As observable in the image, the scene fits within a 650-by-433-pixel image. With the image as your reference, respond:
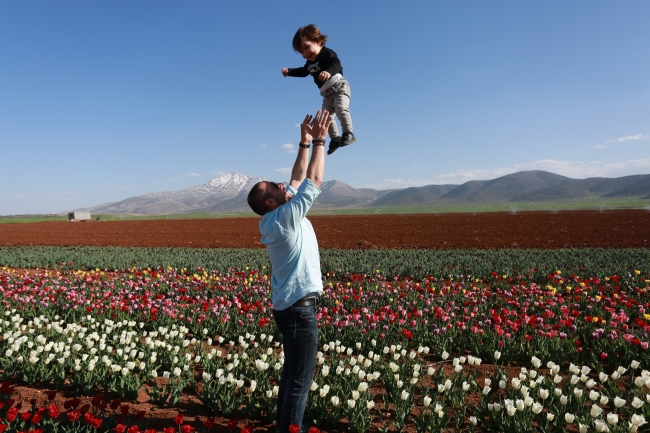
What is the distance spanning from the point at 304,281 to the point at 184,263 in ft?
42.3

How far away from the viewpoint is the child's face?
350cm

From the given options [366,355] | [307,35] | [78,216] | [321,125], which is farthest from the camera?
[78,216]

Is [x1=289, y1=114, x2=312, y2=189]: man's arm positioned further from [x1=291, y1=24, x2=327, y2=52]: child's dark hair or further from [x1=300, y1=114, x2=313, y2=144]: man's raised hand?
[x1=291, y1=24, x2=327, y2=52]: child's dark hair

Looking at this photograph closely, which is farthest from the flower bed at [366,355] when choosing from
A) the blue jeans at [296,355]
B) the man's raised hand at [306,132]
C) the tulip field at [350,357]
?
the man's raised hand at [306,132]

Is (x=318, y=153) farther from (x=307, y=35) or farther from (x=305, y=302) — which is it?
(x=307, y=35)

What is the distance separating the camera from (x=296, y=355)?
316 centimetres

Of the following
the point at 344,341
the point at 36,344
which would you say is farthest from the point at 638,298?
the point at 36,344

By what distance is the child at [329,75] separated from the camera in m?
3.50

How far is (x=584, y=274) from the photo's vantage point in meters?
11.1

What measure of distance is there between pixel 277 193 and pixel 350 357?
3436mm

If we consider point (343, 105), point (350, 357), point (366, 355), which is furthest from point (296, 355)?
point (366, 355)

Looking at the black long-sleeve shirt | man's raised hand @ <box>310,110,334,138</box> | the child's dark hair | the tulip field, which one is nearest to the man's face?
man's raised hand @ <box>310,110,334,138</box>

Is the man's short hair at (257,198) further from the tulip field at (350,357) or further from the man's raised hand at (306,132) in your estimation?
the tulip field at (350,357)

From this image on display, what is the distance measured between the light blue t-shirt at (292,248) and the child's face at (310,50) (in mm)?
1227
